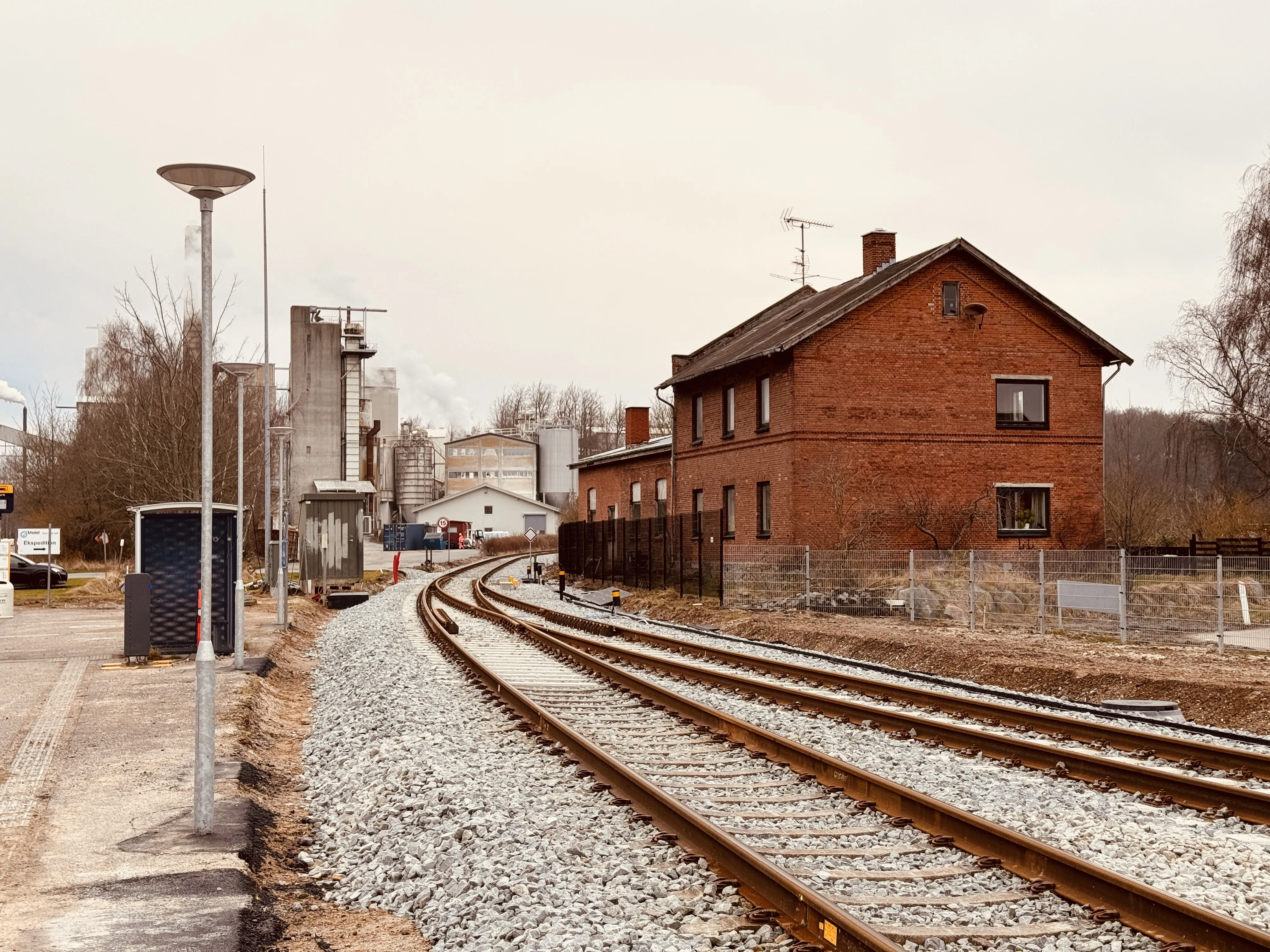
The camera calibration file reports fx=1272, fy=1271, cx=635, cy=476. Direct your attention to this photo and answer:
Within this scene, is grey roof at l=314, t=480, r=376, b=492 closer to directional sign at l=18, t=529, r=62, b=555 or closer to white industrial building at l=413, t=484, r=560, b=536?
directional sign at l=18, t=529, r=62, b=555

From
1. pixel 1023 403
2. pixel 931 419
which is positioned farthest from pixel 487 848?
A: pixel 1023 403

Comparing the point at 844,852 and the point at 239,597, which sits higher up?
the point at 239,597

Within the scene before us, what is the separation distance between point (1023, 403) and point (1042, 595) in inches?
595

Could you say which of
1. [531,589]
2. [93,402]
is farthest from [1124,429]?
[93,402]

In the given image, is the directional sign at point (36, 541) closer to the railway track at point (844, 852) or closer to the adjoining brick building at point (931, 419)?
the adjoining brick building at point (931, 419)

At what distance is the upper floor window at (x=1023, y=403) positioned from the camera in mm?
35750

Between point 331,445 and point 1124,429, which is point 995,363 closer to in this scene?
point 331,445

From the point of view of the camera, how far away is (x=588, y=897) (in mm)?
6445

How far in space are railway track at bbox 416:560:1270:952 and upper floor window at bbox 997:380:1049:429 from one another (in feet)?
82.8

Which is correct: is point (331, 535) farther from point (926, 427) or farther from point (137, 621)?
point (137, 621)

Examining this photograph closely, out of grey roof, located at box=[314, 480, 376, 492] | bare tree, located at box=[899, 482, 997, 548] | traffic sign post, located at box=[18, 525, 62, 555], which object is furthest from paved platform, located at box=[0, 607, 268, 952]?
grey roof, located at box=[314, 480, 376, 492]

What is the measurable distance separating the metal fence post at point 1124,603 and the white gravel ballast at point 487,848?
11.6m

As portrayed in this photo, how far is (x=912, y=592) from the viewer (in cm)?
2548

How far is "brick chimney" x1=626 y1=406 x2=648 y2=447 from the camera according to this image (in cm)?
5838
